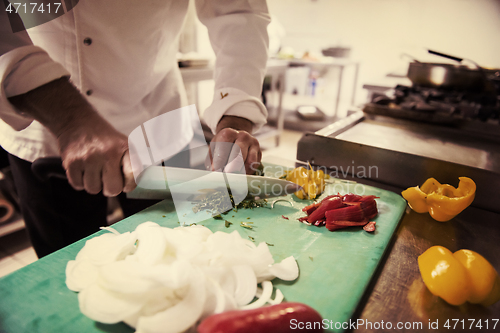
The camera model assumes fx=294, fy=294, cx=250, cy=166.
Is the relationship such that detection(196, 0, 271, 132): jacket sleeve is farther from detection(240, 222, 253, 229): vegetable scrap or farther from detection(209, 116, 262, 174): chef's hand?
detection(240, 222, 253, 229): vegetable scrap

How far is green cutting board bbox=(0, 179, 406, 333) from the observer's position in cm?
58

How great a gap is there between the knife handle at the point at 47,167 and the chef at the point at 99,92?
12 cm

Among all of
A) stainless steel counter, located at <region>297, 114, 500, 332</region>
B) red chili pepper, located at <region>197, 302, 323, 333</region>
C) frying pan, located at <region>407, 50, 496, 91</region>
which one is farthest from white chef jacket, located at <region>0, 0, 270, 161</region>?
frying pan, located at <region>407, 50, 496, 91</region>

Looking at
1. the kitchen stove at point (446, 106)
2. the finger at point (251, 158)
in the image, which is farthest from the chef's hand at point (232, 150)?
the kitchen stove at point (446, 106)

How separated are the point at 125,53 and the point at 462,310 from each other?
122cm

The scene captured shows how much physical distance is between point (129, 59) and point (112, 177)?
53cm

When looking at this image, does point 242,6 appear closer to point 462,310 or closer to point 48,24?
point 48,24

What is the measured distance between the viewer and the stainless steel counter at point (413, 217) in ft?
1.94

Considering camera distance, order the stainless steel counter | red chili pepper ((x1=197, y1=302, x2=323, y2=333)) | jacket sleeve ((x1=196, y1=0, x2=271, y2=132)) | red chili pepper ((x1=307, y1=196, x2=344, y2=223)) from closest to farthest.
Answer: red chili pepper ((x1=197, y1=302, x2=323, y2=333)) → the stainless steel counter → red chili pepper ((x1=307, y1=196, x2=344, y2=223)) → jacket sleeve ((x1=196, y1=0, x2=271, y2=132))

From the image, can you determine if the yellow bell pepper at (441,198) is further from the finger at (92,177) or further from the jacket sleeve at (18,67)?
the jacket sleeve at (18,67)

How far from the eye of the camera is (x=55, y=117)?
81cm

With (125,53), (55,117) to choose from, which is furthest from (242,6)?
(55,117)

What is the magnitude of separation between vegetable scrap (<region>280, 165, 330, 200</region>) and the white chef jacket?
0.92ft

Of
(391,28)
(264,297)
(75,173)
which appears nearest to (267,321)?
(264,297)
